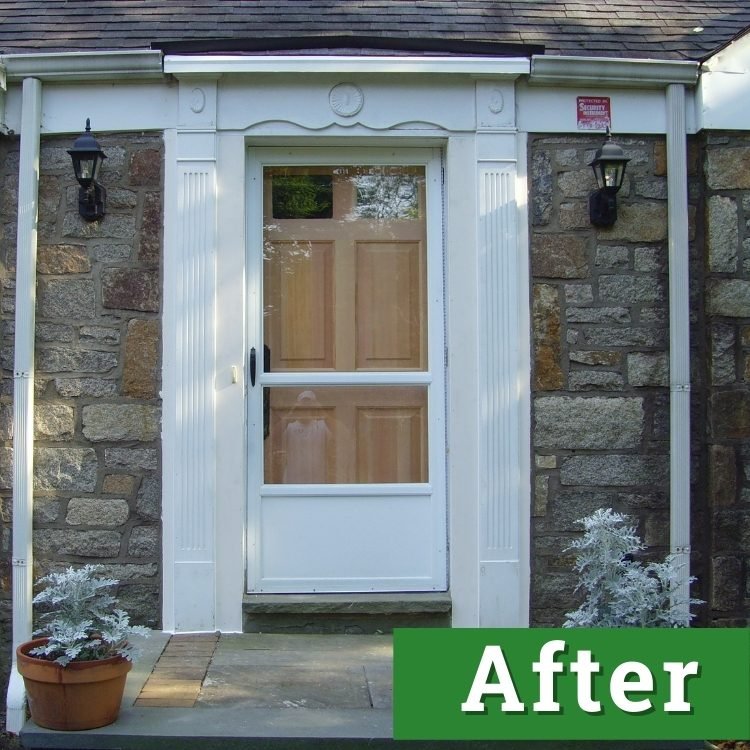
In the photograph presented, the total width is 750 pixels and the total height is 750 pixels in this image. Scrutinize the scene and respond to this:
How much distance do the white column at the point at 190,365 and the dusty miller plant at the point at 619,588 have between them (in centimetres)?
173

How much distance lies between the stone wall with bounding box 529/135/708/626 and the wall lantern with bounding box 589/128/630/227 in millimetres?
53

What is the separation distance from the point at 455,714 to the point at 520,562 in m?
1.27

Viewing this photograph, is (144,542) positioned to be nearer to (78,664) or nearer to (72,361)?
(72,361)

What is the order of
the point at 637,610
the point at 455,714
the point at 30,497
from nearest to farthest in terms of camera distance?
the point at 455,714 < the point at 637,610 < the point at 30,497

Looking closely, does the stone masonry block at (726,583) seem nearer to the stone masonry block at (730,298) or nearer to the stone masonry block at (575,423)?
the stone masonry block at (575,423)

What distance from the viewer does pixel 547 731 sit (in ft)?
11.5

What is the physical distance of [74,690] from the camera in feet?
11.6

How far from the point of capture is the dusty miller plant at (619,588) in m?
3.68

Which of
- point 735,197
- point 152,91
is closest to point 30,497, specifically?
point 152,91

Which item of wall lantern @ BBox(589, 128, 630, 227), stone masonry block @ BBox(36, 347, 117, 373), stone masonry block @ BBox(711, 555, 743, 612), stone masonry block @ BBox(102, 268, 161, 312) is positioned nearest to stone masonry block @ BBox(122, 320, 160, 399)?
stone masonry block @ BBox(36, 347, 117, 373)

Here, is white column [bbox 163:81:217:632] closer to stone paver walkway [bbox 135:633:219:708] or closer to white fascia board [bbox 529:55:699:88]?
stone paver walkway [bbox 135:633:219:708]

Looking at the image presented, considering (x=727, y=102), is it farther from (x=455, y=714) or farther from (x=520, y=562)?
(x=455, y=714)

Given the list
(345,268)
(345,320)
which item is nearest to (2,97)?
(345,268)

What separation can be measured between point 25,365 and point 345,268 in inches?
61.7
